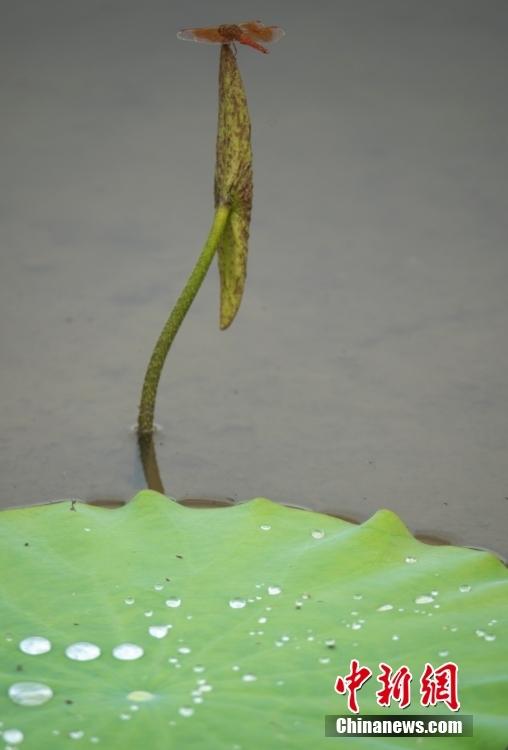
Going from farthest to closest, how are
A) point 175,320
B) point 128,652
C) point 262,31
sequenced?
point 175,320, point 262,31, point 128,652

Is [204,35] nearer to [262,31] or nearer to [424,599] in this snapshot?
[262,31]

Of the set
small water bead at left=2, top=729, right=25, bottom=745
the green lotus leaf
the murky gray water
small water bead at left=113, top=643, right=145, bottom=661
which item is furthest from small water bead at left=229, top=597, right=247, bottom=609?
the murky gray water

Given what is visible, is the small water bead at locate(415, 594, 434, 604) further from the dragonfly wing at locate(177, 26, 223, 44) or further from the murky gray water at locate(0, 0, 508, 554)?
the dragonfly wing at locate(177, 26, 223, 44)

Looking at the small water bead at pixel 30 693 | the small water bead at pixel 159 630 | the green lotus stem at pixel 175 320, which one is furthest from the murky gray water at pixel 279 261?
the small water bead at pixel 30 693

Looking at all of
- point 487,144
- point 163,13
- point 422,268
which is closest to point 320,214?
point 422,268

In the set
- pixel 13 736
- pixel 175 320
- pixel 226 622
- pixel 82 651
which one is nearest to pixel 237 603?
pixel 226 622

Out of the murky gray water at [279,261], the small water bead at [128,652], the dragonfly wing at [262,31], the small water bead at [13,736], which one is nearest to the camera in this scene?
the small water bead at [13,736]

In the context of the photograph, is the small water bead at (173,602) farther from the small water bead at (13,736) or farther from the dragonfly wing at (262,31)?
the dragonfly wing at (262,31)
